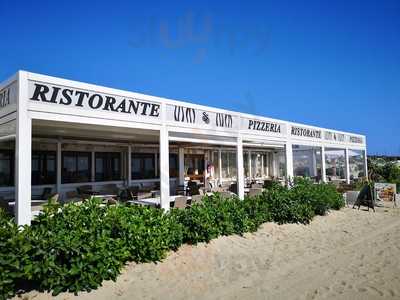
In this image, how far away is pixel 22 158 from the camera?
573 centimetres

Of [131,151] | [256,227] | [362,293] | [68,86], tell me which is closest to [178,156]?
[131,151]

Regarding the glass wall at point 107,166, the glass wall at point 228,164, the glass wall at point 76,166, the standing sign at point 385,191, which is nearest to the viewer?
the glass wall at point 76,166

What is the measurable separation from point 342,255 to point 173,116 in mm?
5493

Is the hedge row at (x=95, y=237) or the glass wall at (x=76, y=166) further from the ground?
the glass wall at (x=76, y=166)

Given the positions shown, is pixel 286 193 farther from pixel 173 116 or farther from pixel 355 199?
pixel 355 199

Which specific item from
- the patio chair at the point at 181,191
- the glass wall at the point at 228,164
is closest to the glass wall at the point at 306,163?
the glass wall at the point at 228,164

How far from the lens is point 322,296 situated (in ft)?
16.0

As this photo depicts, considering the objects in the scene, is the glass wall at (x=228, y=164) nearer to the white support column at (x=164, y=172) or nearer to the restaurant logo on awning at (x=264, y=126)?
the restaurant logo on awning at (x=264, y=126)

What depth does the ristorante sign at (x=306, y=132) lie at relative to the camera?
14.4 meters

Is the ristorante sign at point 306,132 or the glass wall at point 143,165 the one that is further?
the ristorante sign at point 306,132

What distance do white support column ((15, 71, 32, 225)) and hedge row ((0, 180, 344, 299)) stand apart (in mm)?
431

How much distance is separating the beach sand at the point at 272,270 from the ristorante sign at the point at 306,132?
20.7 feet

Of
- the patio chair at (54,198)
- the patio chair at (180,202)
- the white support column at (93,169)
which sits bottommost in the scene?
the patio chair at (180,202)

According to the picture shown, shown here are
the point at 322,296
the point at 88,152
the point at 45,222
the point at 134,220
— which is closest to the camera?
the point at 322,296
